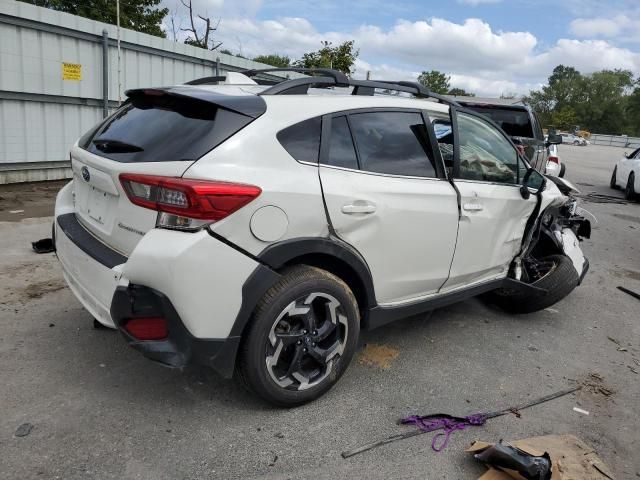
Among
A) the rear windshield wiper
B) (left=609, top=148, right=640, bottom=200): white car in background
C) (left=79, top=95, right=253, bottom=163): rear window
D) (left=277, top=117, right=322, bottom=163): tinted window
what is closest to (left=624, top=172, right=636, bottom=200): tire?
(left=609, top=148, right=640, bottom=200): white car in background

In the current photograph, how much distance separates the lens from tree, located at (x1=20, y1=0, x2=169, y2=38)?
22.2m

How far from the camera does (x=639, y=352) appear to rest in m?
3.99

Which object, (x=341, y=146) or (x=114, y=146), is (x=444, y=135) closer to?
(x=341, y=146)

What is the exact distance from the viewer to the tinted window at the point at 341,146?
9.25ft

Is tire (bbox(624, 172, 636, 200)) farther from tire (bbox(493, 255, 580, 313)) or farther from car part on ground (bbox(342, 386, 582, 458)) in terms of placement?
car part on ground (bbox(342, 386, 582, 458))

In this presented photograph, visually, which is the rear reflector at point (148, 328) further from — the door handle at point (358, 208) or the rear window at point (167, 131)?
the door handle at point (358, 208)

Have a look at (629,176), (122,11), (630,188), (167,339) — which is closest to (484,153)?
(167,339)

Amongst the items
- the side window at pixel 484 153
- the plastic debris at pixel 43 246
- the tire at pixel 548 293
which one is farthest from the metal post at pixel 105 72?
the tire at pixel 548 293

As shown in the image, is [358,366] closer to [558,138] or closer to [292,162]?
[292,162]

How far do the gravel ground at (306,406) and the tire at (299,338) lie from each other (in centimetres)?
18

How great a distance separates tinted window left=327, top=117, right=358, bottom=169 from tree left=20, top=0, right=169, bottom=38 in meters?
22.5

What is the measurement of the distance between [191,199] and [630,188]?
529 inches

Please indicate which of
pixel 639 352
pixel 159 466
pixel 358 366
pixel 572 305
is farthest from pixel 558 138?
pixel 159 466

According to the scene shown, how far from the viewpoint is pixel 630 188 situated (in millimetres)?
12734
